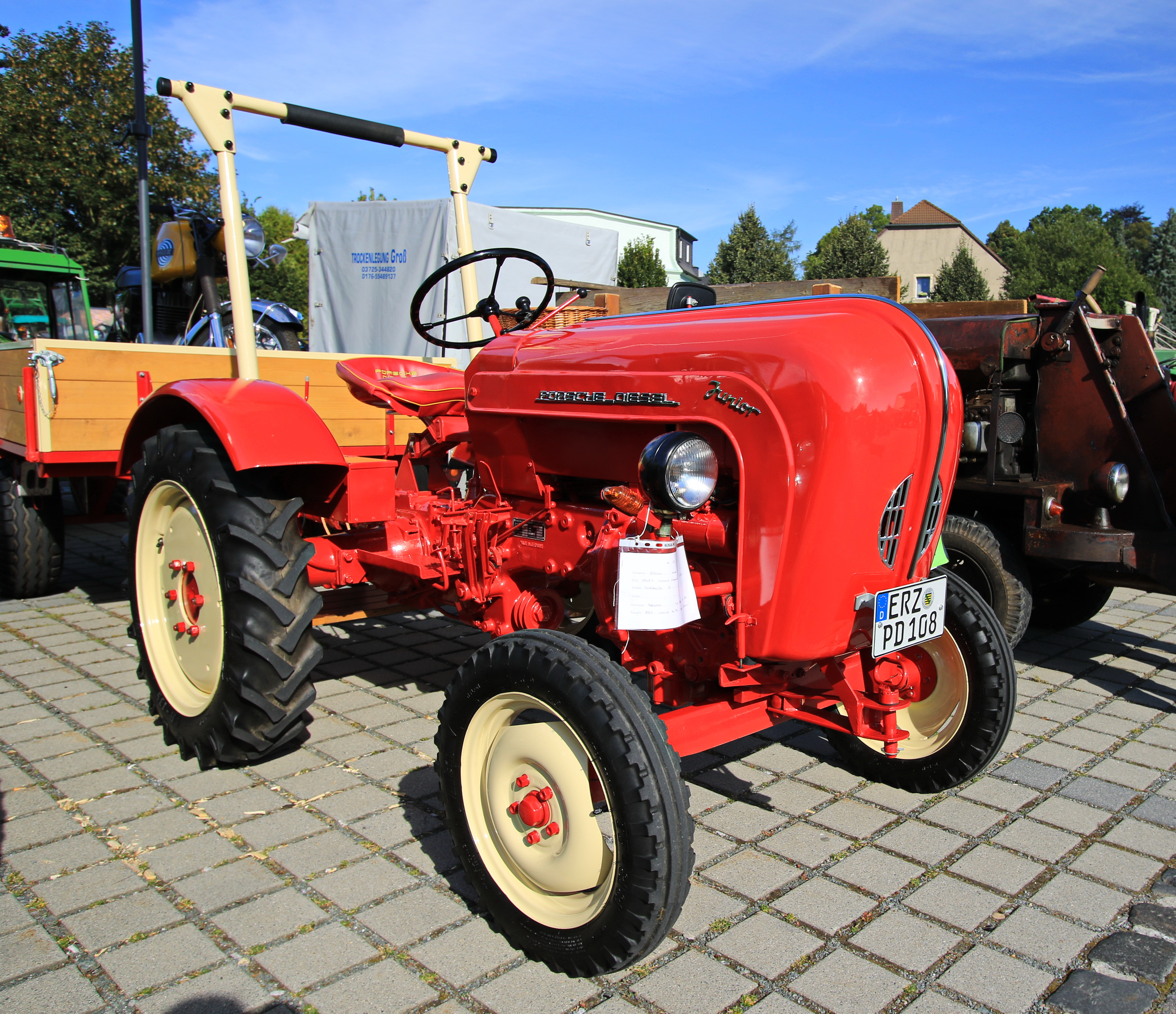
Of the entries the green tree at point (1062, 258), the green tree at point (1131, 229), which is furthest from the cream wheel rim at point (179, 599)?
the green tree at point (1131, 229)

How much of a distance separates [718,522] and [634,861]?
0.78 meters

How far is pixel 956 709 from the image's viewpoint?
2.79 meters

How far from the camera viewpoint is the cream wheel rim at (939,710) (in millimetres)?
2781

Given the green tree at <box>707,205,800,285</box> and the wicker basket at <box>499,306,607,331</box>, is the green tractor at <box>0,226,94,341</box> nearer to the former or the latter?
the wicker basket at <box>499,306,607,331</box>

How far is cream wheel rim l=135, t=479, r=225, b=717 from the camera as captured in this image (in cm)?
308

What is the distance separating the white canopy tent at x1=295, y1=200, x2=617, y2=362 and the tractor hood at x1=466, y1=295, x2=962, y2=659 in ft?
19.9

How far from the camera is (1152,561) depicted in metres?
3.68

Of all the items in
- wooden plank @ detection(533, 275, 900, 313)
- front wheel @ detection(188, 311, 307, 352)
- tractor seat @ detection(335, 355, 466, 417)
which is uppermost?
wooden plank @ detection(533, 275, 900, 313)

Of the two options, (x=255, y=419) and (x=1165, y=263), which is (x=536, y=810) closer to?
(x=255, y=419)

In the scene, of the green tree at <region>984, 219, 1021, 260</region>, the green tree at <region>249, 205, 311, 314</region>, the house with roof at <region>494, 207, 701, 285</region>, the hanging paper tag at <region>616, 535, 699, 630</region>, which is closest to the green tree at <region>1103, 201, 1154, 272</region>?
the green tree at <region>984, 219, 1021, 260</region>

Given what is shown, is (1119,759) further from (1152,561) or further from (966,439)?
(966,439)

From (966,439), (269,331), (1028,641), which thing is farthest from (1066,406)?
(269,331)

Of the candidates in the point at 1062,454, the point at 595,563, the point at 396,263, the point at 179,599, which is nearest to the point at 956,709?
the point at 595,563

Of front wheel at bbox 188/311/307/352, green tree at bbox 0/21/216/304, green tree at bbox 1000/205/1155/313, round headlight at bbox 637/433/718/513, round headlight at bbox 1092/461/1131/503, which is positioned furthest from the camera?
green tree at bbox 1000/205/1155/313
